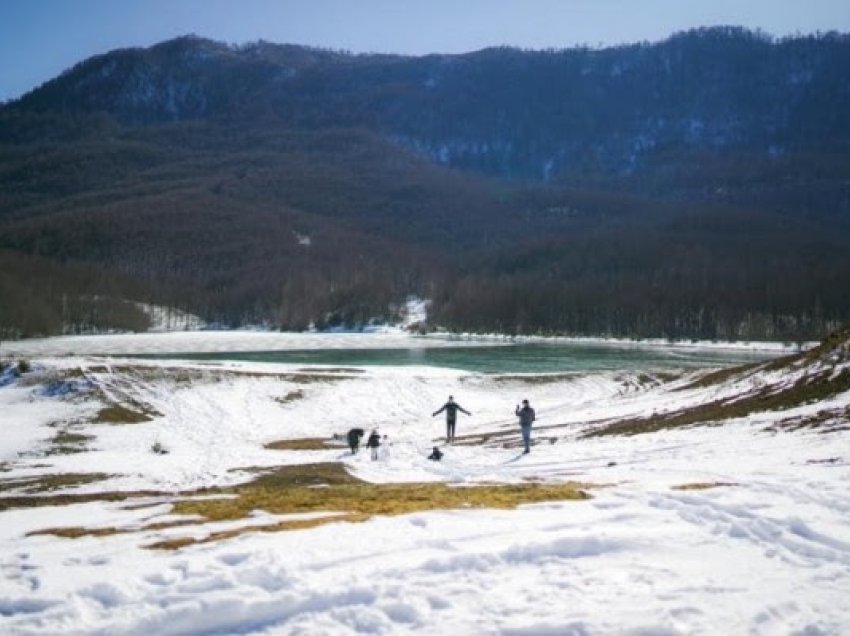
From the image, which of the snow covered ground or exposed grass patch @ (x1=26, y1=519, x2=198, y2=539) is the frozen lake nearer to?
the snow covered ground

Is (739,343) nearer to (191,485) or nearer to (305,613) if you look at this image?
(191,485)

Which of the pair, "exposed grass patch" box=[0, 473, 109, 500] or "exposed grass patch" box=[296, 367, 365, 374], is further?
"exposed grass patch" box=[296, 367, 365, 374]

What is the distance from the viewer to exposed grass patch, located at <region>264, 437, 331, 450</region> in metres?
36.8

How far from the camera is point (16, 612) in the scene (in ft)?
31.7

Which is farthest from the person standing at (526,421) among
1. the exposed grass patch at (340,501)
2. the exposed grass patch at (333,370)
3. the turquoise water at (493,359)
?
the turquoise water at (493,359)

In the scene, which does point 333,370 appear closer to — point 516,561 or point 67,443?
point 67,443

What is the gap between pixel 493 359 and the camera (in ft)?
299

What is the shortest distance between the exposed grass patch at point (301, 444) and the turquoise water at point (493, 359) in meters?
36.2

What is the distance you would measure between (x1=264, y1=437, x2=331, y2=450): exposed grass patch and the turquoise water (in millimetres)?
36244

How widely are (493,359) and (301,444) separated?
55.3m

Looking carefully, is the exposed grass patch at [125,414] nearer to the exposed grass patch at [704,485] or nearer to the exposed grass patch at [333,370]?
the exposed grass patch at [333,370]

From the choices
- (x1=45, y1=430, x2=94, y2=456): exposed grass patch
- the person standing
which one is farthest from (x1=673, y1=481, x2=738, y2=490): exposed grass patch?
(x1=45, y1=430, x2=94, y2=456): exposed grass patch

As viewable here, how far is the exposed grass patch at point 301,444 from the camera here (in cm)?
3681

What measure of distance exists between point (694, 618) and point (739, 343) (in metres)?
138
